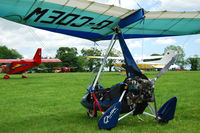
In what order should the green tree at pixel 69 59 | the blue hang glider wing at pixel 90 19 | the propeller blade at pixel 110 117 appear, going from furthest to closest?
the green tree at pixel 69 59 → the propeller blade at pixel 110 117 → the blue hang glider wing at pixel 90 19

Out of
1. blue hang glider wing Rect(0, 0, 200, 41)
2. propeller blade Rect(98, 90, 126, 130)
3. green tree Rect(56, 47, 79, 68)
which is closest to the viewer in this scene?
blue hang glider wing Rect(0, 0, 200, 41)

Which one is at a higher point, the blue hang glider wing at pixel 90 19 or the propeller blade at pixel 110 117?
the blue hang glider wing at pixel 90 19

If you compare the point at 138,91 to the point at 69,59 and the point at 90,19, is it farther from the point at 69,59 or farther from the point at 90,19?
the point at 69,59

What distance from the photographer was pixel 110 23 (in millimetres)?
6086

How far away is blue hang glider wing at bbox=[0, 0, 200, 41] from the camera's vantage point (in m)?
4.82

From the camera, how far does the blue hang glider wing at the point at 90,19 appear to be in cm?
482

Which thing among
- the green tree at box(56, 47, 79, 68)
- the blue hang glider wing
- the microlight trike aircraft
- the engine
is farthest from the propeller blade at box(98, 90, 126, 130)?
the green tree at box(56, 47, 79, 68)

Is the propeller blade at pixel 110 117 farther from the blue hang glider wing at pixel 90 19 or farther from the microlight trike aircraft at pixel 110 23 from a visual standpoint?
the blue hang glider wing at pixel 90 19

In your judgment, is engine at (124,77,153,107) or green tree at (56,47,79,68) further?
green tree at (56,47,79,68)

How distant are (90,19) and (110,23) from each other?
0.69 metres

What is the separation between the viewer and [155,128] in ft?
17.4

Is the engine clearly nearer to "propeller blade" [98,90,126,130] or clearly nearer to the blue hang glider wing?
"propeller blade" [98,90,126,130]

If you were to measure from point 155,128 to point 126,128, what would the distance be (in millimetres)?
801

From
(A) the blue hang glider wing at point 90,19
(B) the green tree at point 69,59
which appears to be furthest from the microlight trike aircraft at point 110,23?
(B) the green tree at point 69,59
